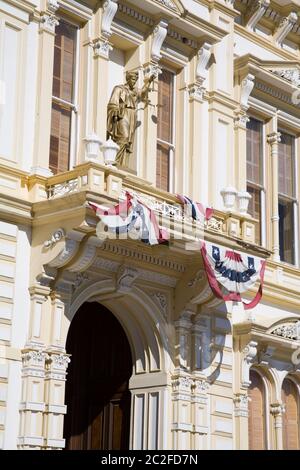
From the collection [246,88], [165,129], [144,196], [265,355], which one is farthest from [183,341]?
[246,88]

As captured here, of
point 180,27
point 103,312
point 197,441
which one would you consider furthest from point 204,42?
point 197,441

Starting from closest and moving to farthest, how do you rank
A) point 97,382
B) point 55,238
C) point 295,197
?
point 55,238
point 97,382
point 295,197

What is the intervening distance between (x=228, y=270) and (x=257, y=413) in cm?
415

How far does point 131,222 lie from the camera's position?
15562 millimetres

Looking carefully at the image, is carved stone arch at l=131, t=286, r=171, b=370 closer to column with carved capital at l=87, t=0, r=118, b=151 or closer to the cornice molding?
column with carved capital at l=87, t=0, r=118, b=151

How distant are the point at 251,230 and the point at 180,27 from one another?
413 cm

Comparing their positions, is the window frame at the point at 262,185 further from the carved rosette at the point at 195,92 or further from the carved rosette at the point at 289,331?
the carved rosette at the point at 195,92

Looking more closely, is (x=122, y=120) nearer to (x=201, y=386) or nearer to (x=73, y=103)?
(x=73, y=103)

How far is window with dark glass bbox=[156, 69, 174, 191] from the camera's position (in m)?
19.1

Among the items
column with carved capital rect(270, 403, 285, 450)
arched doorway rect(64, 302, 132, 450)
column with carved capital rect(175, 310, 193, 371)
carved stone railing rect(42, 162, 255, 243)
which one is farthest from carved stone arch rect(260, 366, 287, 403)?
arched doorway rect(64, 302, 132, 450)

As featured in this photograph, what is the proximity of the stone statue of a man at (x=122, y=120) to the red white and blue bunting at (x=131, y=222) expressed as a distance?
6.64 ft

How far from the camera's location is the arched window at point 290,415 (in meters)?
20.3

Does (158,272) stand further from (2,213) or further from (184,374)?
(2,213)

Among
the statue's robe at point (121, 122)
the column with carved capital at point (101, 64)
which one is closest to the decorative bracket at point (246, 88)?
the statue's robe at point (121, 122)
